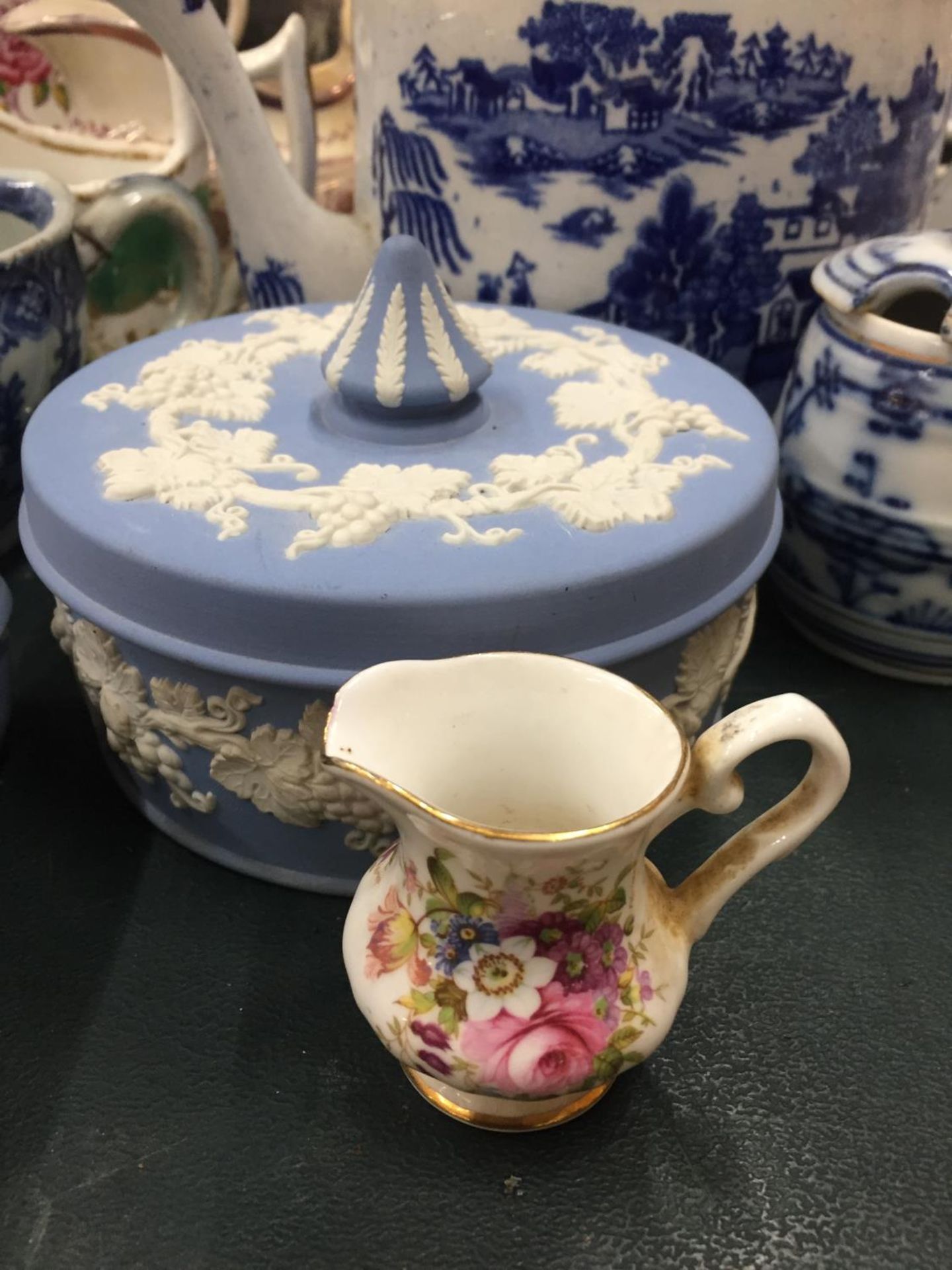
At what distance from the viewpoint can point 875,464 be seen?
77 cm

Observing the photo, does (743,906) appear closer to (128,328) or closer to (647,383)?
(647,383)

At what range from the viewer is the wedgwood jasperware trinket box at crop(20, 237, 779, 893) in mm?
547

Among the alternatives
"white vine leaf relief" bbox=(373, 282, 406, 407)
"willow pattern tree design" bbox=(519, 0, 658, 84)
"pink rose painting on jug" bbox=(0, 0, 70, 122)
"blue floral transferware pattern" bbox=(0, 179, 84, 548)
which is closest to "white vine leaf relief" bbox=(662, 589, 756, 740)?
"white vine leaf relief" bbox=(373, 282, 406, 407)

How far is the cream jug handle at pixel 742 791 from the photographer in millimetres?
460

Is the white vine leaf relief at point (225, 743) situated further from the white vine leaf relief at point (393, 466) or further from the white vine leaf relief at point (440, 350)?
the white vine leaf relief at point (440, 350)

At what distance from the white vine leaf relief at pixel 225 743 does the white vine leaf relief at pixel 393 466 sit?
0.09 m

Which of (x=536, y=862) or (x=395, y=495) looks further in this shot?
(x=395, y=495)

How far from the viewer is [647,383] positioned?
0.74 m

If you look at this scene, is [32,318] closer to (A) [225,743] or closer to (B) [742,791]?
(A) [225,743]

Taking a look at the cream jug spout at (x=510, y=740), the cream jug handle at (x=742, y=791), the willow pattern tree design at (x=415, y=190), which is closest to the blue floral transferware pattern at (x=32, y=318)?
the willow pattern tree design at (x=415, y=190)

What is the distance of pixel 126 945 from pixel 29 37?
1103 millimetres

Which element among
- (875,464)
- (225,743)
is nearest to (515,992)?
(225,743)

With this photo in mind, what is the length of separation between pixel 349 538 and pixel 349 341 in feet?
0.55

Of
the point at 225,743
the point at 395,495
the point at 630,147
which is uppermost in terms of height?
the point at 630,147
